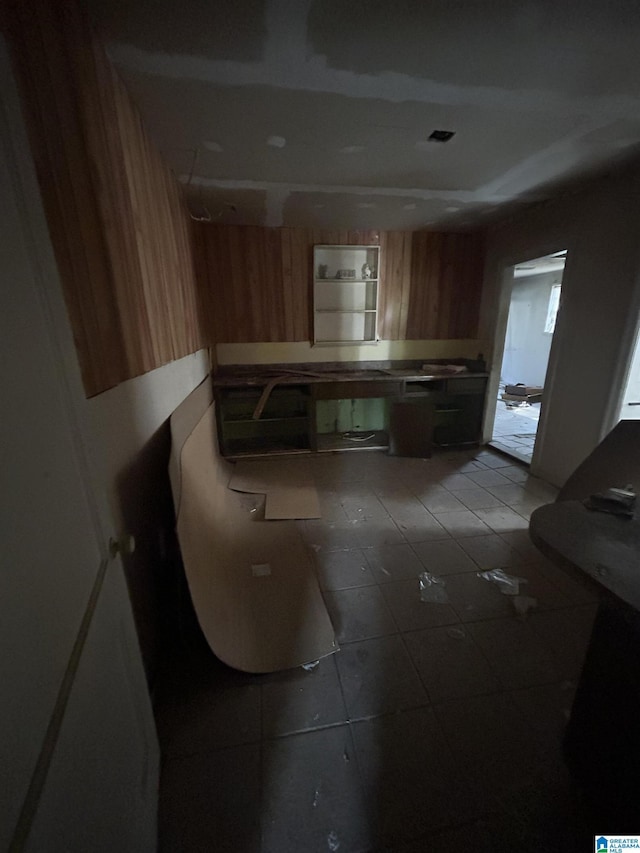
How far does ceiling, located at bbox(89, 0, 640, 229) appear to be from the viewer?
1196mm

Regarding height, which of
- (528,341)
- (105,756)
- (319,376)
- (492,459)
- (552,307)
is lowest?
(492,459)

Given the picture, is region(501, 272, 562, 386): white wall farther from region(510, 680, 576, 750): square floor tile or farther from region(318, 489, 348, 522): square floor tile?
region(510, 680, 576, 750): square floor tile

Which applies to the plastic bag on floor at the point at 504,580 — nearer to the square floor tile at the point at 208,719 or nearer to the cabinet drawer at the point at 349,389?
the square floor tile at the point at 208,719

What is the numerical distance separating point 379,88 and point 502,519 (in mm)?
2783

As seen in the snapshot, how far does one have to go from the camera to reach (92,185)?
120cm

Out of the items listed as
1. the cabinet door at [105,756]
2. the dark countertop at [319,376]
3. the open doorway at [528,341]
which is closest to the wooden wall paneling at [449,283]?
the dark countertop at [319,376]

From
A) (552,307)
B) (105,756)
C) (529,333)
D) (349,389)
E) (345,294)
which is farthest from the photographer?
(529,333)

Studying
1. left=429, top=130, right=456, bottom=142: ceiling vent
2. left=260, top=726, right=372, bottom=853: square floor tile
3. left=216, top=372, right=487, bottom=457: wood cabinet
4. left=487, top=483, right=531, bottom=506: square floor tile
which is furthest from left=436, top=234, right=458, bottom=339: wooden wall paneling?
left=260, top=726, right=372, bottom=853: square floor tile

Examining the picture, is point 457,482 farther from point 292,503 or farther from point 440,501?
point 292,503

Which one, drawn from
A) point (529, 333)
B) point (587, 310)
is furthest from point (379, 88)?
point (529, 333)

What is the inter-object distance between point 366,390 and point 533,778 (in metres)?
3.10

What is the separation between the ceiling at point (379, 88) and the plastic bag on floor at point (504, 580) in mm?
2489

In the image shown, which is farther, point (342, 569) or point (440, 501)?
point (440, 501)

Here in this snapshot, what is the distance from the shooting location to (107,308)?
128 cm
